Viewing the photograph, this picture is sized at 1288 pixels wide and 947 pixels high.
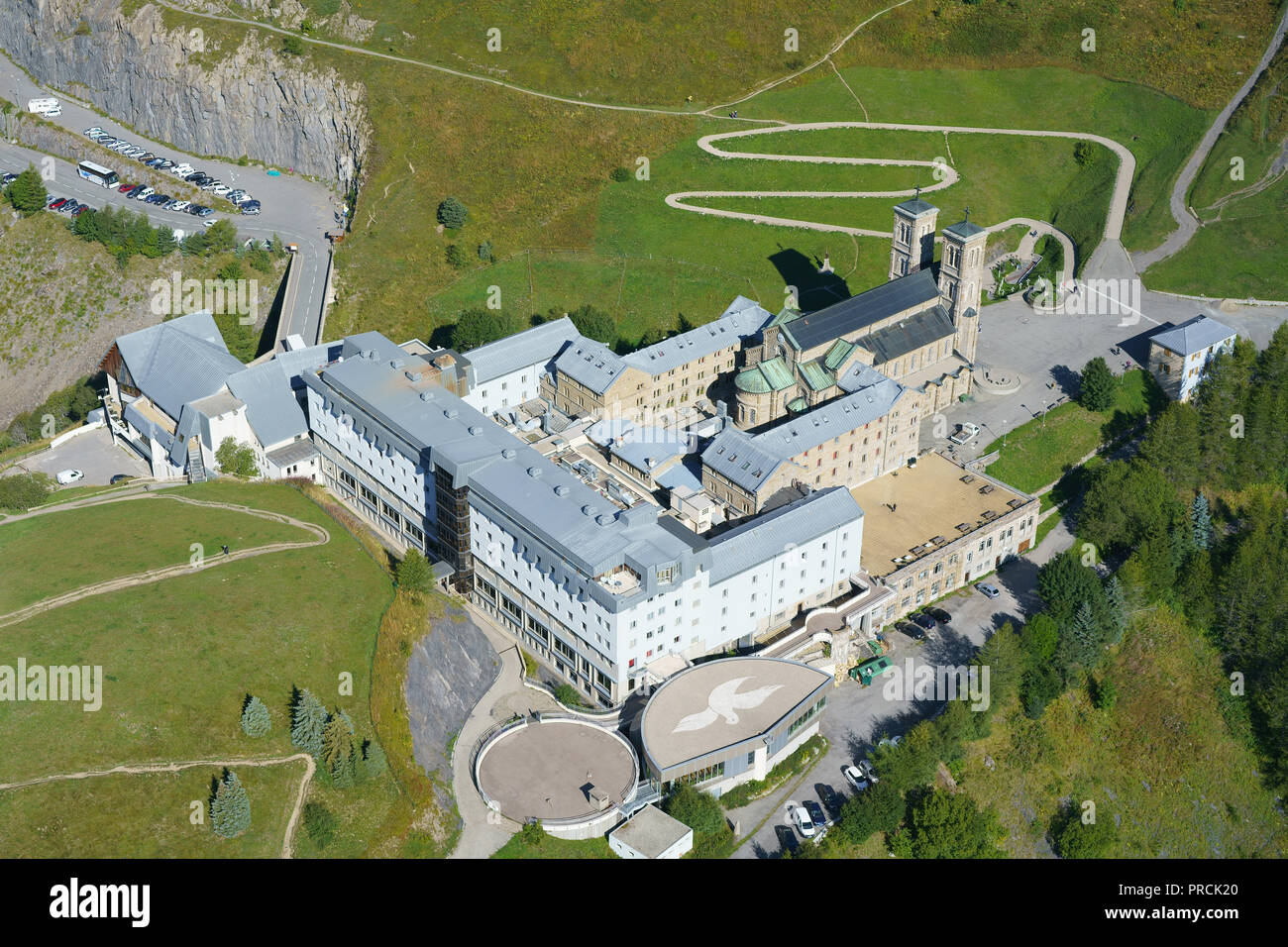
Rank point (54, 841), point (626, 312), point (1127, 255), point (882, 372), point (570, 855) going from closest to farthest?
1. point (54, 841)
2. point (570, 855)
3. point (882, 372)
4. point (626, 312)
5. point (1127, 255)

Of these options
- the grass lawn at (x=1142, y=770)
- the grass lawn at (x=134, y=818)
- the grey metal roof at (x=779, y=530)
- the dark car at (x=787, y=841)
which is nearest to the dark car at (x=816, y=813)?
the dark car at (x=787, y=841)

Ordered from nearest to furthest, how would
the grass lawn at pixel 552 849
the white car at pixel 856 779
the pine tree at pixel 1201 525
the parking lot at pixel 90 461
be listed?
the grass lawn at pixel 552 849 → the white car at pixel 856 779 → the pine tree at pixel 1201 525 → the parking lot at pixel 90 461

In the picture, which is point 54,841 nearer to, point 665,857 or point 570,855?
point 570,855

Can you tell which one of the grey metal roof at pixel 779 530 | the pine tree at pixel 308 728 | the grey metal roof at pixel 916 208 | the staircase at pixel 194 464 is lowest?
the pine tree at pixel 308 728

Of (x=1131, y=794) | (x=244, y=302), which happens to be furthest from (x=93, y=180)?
(x=1131, y=794)

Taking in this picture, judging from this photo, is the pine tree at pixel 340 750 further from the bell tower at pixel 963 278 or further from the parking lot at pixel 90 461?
the bell tower at pixel 963 278

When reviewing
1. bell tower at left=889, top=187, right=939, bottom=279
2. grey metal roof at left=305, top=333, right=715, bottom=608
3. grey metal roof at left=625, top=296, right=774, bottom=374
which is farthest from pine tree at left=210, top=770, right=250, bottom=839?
bell tower at left=889, top=187, right=939, bottom=279

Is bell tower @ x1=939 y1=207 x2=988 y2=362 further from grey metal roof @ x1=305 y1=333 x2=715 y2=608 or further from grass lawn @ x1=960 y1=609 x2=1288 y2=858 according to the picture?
grey metal roof @ x1=305 y1=333 x2=715 y2=608
